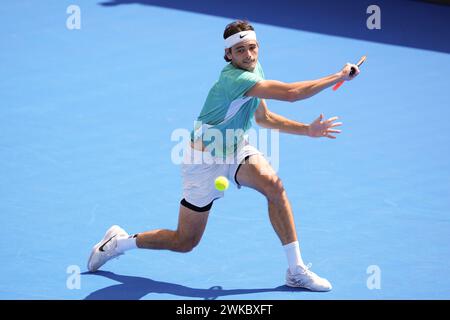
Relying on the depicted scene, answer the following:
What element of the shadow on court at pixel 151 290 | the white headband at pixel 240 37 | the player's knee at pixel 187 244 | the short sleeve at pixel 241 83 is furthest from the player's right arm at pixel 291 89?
the shadow on court at pixel 151 290

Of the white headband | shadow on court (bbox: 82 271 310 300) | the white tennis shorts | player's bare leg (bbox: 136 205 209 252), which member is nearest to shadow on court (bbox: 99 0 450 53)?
the white headband

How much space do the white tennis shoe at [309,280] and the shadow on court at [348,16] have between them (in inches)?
263

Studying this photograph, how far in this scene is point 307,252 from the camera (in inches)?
302

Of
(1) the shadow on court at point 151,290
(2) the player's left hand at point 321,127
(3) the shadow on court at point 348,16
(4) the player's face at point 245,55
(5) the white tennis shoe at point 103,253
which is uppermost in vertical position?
(3) the shadow on court at point 348,16

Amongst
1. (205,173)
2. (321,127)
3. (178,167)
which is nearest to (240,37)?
(321,127)

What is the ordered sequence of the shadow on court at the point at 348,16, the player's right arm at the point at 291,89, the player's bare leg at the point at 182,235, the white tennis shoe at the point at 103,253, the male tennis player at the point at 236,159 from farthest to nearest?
the shadow on court at the point at 348,16 < the white tennis shoe at the point at 103,253 < the player's bare leg at the point at 182,235 < the male tennis player at the point at 236,159 < the player's right arm at the point at 291,89

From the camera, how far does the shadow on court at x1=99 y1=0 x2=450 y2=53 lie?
1328 cm

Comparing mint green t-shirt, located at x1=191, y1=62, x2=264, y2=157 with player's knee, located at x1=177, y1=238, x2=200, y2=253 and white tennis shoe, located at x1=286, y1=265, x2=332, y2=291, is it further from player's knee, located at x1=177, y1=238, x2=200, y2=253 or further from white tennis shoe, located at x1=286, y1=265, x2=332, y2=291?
white tennis shoe, located at x1=286, y1=265, x2=332, y2=291

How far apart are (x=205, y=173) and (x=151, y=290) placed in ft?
3.23

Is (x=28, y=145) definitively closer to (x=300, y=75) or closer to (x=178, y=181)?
(x=178, y=181)

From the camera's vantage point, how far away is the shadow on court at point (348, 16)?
13.3 metres

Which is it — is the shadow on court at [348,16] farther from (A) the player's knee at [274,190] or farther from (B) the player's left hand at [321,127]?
(A) the player's knee at [274,190]

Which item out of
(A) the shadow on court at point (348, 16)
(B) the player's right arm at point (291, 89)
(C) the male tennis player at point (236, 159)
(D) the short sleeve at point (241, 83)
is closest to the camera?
(B) the player's right arm at point (291, 89)

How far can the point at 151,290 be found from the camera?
7066 mm
